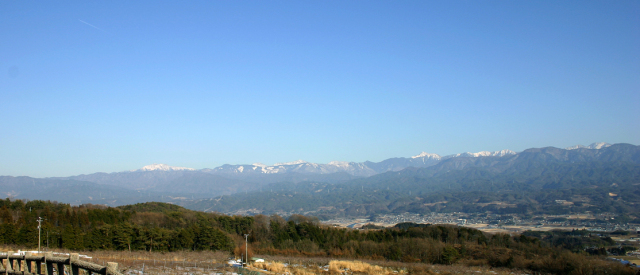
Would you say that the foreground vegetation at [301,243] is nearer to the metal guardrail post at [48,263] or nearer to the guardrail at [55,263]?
the guardrail at [55,263]

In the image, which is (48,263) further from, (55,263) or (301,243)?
(301,243)

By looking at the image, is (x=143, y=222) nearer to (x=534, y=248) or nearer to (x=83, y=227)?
(x=83, y=227)

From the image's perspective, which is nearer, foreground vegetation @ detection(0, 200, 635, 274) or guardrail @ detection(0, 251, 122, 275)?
guardrail @ detection(0, 251, 122, 275)

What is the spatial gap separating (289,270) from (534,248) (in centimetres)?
3599

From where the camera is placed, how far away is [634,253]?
199 feet

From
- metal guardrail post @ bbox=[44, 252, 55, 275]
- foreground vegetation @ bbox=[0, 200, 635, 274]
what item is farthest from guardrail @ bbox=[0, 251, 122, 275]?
foreground vegetation @ bbox=[0, 200, 635, 274]

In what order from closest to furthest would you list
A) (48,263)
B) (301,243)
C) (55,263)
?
(48,263), (55,263), (301,243)

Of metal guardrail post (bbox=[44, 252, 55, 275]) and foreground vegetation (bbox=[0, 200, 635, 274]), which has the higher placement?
metal guardrail post (bbox=[44, 252, 55, 275])

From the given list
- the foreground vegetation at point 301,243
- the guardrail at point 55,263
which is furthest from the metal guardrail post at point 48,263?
the foreground vegetation at point 301,243

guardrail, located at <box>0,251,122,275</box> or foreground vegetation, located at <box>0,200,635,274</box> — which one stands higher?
guardrail, located at <box>0,251,122,275</box>

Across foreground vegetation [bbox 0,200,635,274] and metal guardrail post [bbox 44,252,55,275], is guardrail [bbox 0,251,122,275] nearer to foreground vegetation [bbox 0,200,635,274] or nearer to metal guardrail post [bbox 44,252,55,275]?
metal guardrail post [bbox 44,252,55,275]

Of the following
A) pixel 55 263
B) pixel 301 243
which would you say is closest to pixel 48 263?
pixel 55 263

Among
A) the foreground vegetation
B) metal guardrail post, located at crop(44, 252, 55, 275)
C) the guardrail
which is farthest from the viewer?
the foreground vegetation

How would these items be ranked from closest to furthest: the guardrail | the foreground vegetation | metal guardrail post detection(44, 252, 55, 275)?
1. the guardrail
2. metal guardrail post detection(44, 252, 55, 275)
3. the foreground vegetation
